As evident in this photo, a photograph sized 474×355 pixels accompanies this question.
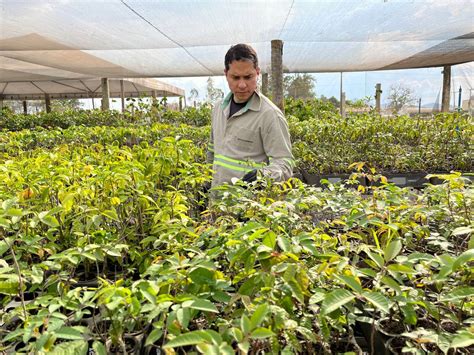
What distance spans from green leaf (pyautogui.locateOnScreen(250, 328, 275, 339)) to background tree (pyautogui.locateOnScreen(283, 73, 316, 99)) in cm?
2054

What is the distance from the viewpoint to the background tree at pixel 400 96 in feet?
62.3

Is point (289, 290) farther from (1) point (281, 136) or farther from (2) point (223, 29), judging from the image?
(2) point (223, 29)

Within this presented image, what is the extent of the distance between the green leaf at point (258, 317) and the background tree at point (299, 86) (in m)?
20.5

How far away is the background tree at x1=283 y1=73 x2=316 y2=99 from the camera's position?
21200 mm

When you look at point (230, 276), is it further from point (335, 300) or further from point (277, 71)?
point (277, 71)

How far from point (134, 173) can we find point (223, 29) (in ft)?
19.7

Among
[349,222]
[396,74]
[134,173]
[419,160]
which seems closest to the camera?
[349,222]

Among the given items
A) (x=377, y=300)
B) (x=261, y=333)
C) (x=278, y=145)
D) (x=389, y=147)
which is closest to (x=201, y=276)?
(x=261, y=333)

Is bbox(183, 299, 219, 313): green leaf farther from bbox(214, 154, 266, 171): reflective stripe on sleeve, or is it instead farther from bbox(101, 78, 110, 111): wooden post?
bbox(101, 78, 110, 111): wooden post

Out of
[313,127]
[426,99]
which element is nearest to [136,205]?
[313,127]

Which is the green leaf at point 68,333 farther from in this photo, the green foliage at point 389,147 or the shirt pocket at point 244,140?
the green foliage at point 389,147

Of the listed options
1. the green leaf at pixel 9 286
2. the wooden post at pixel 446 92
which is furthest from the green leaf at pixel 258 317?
the wooden post at pixel 446 92

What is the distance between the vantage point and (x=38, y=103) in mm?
36531

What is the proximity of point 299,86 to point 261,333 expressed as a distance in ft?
77.3
